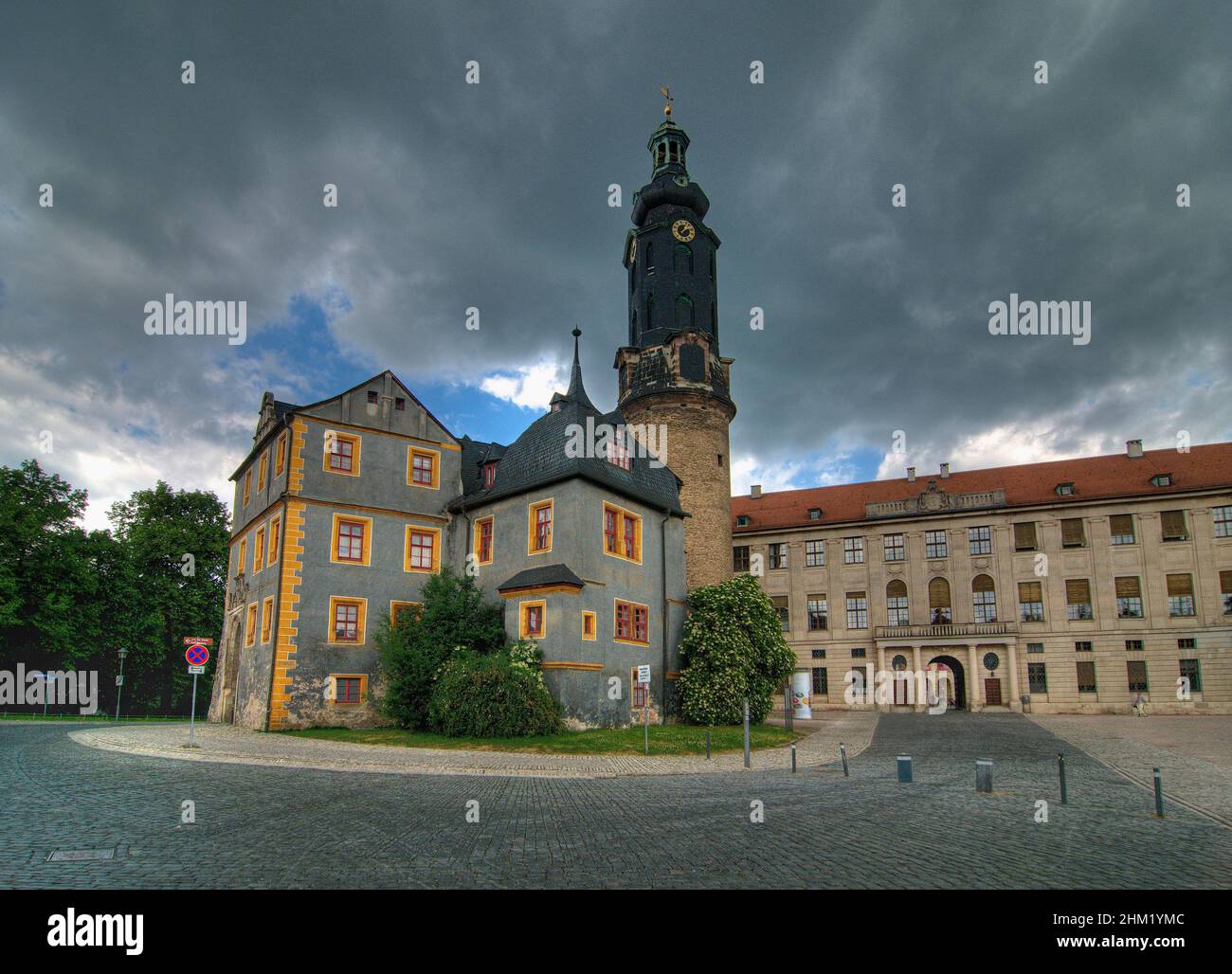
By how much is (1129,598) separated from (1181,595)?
2525mm

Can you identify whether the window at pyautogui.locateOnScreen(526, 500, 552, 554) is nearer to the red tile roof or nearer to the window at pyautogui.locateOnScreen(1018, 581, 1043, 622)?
the red tile roof

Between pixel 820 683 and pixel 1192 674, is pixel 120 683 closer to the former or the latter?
pixel 820 683

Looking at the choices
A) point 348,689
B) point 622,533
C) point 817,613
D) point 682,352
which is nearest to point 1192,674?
point 817,613

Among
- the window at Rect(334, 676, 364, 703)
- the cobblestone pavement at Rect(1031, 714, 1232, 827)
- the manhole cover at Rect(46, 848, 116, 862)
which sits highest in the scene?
the window at Rect(334, 676, 364, 703)

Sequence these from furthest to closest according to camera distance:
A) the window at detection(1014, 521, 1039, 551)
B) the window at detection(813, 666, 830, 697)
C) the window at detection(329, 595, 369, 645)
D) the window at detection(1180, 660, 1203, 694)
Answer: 1. the window at detection(813, 666, 830, 697)
2. the window at detection(1014, 521, 1039, 551)
3. the window at detection(1180, 660, 1203, 694)
4. the window at detection(329, 595, 369, 645)

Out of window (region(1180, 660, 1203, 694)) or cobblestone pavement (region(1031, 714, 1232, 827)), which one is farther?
window (region(1180, 660, 1203, 694))

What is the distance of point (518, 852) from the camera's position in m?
8.73

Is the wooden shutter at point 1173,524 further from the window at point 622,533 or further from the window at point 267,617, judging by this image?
A: the window at point 267,617

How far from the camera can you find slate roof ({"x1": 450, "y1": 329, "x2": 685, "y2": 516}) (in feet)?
89.4

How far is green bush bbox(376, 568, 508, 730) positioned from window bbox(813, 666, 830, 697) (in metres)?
32.2
